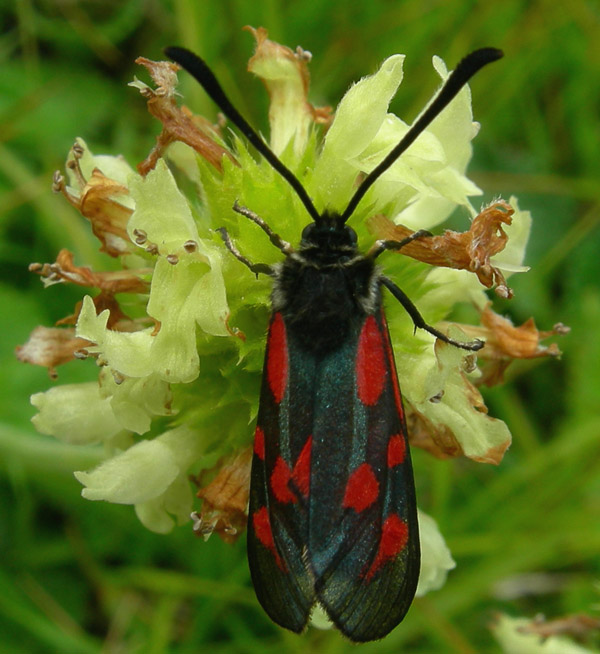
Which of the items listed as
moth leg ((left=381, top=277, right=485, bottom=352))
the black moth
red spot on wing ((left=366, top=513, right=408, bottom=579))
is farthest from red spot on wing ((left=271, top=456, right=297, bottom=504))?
moth leg ((left=381, top=277, right=485, bottom=352))

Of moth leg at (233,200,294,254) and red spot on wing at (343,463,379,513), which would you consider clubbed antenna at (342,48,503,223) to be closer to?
moth leg at (233,200,294,254)

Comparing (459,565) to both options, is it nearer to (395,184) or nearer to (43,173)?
(395,184)

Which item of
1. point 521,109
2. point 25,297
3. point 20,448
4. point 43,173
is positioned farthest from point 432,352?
point 521,109

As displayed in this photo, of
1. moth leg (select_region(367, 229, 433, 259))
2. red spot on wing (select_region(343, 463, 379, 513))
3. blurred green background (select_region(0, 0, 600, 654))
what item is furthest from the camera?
blurred green background (select_region(0, 0, 600, 654))

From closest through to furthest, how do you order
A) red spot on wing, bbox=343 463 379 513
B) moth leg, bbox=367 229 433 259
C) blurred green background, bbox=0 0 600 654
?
red spot on wing, bbox=343 463 379 513 → moth leg, bbox=367 229 433 259 → blurred green background, bbox=0 0 600 654

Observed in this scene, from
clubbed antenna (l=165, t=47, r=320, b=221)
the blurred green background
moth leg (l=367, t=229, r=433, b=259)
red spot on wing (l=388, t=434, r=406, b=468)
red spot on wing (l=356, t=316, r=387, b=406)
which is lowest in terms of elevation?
the blurred green background

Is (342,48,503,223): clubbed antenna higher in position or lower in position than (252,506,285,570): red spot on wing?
higher

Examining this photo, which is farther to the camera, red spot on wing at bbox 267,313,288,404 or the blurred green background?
the blurred green background
